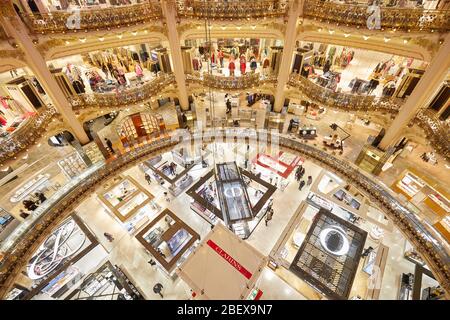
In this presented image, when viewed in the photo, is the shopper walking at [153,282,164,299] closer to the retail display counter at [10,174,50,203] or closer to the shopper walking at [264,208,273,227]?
the shopper walking at [264,208,273,227]

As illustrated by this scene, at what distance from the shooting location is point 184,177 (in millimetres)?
16656

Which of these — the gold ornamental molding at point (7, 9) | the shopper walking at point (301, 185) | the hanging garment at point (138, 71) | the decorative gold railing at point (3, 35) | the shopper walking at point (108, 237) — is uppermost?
the shopper walking at point (301, 185)

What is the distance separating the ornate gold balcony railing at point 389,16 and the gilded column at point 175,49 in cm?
699

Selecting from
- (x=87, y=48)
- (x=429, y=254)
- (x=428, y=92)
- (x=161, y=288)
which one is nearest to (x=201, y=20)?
(x=87, y=48)

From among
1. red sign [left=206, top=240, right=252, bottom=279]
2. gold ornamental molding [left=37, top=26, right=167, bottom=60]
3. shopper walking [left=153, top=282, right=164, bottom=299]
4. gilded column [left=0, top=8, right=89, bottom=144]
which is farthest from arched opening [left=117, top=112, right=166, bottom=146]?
red sign [left=206, top=240, right=252, bottom=279]

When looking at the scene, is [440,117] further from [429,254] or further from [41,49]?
[41,49]

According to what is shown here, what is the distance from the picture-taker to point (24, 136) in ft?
36.4

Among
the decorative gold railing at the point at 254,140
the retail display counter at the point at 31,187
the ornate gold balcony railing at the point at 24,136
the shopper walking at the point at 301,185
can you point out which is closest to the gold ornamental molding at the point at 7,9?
the ornate gold balcony railing at the point at 24,136

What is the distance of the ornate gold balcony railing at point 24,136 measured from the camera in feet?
34.5

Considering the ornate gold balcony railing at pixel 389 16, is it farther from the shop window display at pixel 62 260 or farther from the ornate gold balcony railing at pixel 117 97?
the shop window display at pixel 62 260

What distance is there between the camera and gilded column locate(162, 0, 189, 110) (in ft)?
41.0

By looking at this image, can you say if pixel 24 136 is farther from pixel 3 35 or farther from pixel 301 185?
pixel 301 185

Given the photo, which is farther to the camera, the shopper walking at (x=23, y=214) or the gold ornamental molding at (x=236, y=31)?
the gold ornamental molding at (x=236, y=31)

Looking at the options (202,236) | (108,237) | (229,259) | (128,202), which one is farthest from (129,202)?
(229,259)
